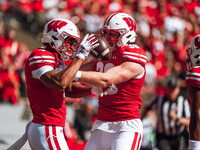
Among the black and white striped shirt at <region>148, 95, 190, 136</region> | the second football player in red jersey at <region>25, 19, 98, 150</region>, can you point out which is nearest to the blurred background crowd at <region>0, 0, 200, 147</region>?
the black and white striped shirt at <region>148, 95, 190, 136</region>

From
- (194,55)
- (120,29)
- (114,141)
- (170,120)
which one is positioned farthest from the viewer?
(170,120)

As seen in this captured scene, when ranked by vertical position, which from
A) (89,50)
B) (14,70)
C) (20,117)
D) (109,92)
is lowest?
(20,117)

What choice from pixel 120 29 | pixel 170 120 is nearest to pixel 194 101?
pixel 120 29

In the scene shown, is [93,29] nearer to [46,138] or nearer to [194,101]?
[194,101]

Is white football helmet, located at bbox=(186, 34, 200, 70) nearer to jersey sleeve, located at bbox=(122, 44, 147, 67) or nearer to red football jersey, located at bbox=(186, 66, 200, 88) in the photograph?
red football jersey, located at bbox=(186, 66, 200, 88)

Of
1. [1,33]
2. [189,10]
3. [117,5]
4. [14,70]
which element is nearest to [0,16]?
[1,33]

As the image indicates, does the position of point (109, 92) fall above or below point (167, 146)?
above

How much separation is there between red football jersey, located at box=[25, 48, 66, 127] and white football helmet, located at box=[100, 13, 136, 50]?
0.63 meters

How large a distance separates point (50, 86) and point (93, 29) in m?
9.56

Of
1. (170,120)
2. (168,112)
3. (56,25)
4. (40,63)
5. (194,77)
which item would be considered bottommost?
(170,120)

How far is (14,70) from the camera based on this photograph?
12.3 metres

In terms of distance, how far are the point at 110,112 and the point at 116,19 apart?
0.91m

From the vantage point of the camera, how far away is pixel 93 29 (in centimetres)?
1321

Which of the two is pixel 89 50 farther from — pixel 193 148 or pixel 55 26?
pixel 193 148
